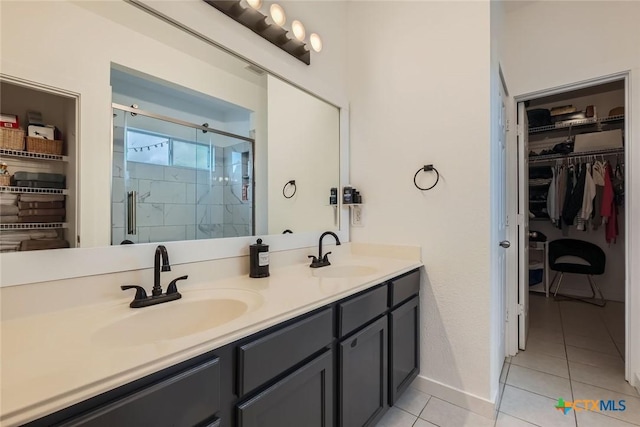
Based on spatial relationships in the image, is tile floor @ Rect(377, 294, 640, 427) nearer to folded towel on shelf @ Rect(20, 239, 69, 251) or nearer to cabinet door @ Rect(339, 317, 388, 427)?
cabinet door @ Rect(339, 317, 388, 427)

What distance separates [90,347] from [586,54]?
3166 mm

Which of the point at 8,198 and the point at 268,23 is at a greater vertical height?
the point at 268,23

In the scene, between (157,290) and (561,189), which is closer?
(157,290)

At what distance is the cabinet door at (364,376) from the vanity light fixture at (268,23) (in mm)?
1649

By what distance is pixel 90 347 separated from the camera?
69 centimetres

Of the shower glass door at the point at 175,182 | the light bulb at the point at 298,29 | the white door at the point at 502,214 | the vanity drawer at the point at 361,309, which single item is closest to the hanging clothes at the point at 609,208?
the white door at the point at 502,214

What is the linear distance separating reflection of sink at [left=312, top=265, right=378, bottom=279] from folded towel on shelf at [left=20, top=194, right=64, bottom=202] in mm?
1180

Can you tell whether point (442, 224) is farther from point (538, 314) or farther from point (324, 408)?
point (538, 314)

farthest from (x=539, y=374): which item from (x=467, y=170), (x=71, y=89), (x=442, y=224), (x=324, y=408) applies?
(x=71, y=89)

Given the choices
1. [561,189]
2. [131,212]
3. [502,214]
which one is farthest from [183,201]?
[561,189]

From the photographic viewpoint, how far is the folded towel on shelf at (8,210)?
0.87 metres

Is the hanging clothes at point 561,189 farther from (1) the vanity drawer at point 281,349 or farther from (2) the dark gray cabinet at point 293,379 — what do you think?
(1) the vanity drawer at point 281,349

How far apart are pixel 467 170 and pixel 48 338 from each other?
194cm

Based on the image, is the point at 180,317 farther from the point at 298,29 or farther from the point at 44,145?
the point at 298,29
